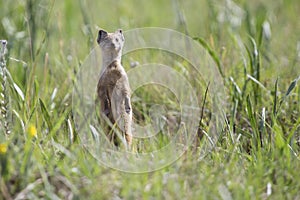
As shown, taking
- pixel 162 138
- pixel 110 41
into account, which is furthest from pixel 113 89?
pixel 162 138

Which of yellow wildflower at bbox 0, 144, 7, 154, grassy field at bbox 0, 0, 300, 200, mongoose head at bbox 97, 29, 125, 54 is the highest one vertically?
mongoose head at bbox 97, 29, 125, 54

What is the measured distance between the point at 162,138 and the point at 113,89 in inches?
20.5

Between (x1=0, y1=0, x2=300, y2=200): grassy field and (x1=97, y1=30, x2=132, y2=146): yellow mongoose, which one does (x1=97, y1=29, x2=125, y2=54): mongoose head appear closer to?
(x1=97, y1=30, x2=132, y2=146): yellow mongoose

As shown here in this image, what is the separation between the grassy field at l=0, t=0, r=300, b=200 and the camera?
3100mm

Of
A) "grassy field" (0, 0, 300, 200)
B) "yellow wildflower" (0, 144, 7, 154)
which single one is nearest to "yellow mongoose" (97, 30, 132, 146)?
"grassy field" (0, 0, 300, 200)

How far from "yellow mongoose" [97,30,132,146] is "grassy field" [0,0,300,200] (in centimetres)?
21

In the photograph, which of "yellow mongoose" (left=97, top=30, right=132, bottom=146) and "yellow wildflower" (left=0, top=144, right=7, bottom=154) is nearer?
"yellow wildflower" (left=0, top=144, right=7, bottom=154)

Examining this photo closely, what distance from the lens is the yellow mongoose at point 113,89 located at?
3463 mm

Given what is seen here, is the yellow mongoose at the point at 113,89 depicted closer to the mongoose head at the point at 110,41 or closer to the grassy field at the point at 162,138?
the mongoose head at the point at 110,41

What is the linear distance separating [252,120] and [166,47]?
169cm

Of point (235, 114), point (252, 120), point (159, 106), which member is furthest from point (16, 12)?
point (252, 120)

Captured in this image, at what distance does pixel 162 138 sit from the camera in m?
3.82

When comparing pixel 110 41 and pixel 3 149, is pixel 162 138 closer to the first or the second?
pixel 110 41

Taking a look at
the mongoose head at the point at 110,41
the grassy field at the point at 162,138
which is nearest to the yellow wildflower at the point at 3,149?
the grassy field at the point at 162,138
